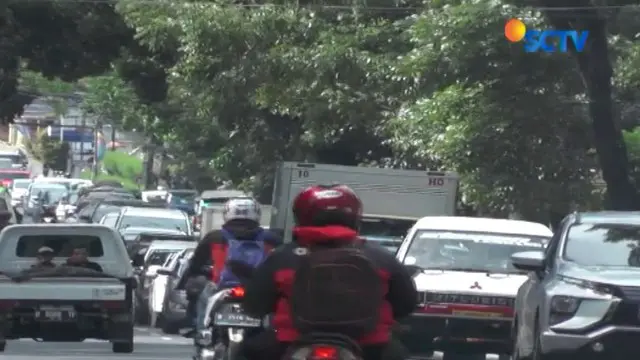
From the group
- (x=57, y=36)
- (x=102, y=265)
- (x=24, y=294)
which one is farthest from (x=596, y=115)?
(x=57, y=36)

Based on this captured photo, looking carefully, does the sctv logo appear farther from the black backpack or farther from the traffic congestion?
the black backpack

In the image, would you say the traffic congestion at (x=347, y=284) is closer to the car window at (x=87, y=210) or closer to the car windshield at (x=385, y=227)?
the car windshield at (x=385, y=227)

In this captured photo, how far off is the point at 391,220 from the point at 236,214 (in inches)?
617

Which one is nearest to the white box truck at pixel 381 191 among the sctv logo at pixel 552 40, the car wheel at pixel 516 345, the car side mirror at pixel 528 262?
the sctv logo at pixel 552 40

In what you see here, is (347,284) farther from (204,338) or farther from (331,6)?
(331,6)

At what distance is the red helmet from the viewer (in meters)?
7.57

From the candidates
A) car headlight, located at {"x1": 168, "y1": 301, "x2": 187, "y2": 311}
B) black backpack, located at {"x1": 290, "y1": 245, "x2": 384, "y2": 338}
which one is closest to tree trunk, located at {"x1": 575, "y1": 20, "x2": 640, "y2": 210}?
car headlight, located at {"x1": 168, "y1": 301, "x2": 187, "y2": 311}

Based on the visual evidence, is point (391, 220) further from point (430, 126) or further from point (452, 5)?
point (452, 5)

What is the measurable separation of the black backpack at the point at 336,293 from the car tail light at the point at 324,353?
0.12m

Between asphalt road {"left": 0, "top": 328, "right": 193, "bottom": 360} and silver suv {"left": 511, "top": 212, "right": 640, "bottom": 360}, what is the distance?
225 inches

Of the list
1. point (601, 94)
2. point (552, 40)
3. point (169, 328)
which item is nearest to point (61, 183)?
point (552, 40)

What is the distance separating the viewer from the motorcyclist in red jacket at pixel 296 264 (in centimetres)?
751

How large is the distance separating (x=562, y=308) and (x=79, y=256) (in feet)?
27.2

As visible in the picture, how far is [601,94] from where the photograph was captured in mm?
27125
